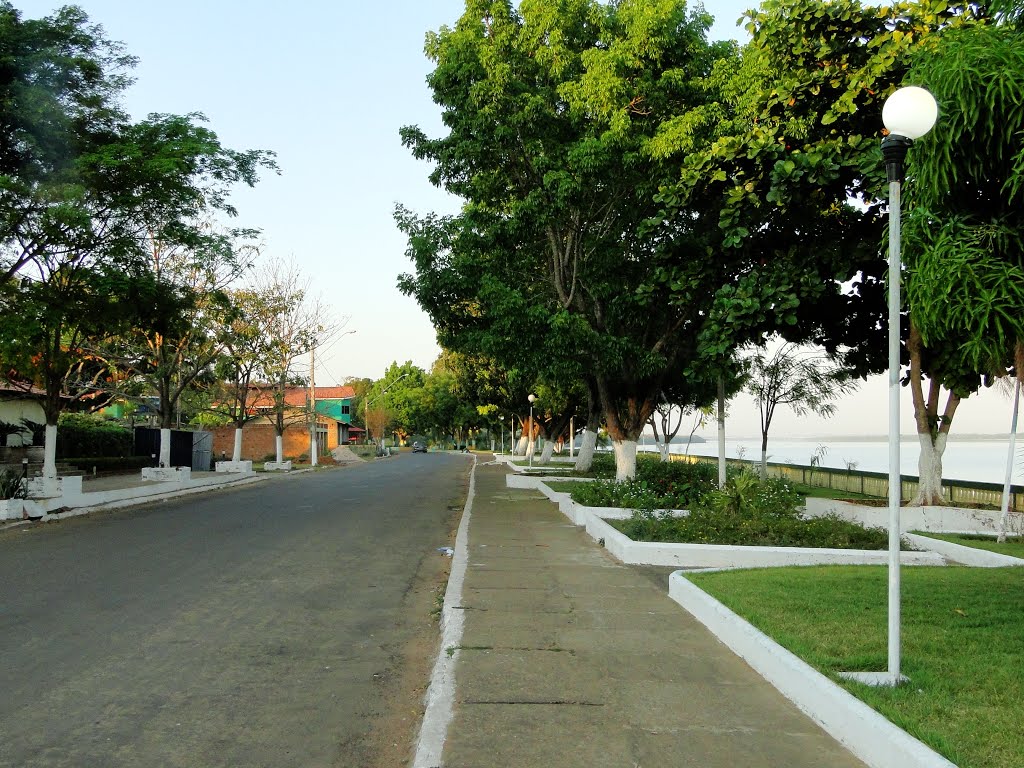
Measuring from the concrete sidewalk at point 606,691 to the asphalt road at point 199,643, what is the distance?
73cm

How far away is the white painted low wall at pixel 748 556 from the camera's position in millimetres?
10703

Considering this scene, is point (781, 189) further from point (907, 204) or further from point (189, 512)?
point (189, 512)

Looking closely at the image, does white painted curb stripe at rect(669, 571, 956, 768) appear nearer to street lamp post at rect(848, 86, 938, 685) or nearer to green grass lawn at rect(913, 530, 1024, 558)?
street lamp post at rect(848, 86, 938, 685)

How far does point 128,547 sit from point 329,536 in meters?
3.08

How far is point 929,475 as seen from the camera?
1569 cm

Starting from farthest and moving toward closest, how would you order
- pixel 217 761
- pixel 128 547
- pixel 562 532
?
1. pixel 562 532
2. pixel 128 547
3. pixel 217 761

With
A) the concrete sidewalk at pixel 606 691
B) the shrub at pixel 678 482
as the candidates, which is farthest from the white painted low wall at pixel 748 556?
the shrub at pixel 678 482

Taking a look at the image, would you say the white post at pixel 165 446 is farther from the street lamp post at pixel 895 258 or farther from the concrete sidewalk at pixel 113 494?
the street lamp post at pixel 895 258

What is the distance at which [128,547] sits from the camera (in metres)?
12.9

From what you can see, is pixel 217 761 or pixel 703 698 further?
pixel 703 698

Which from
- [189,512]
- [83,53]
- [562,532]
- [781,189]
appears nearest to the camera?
[781,189]

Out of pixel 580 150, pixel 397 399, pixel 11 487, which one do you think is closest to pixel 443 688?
pixel 580 150

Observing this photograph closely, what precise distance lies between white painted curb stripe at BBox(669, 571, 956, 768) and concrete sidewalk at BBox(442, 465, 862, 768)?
0.09m

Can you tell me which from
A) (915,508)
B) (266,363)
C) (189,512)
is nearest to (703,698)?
(915,508)
